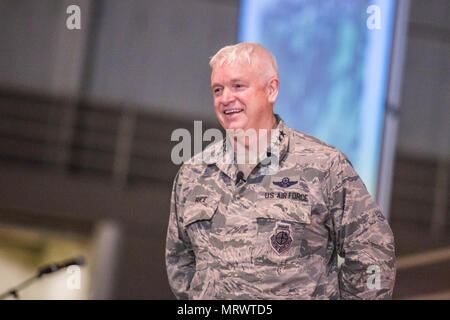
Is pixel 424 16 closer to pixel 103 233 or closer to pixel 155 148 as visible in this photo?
pixel 155 148

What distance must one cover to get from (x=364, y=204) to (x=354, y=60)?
3.67ft

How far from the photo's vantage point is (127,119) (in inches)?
248

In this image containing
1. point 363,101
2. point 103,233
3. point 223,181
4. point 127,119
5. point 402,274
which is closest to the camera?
point 223,181

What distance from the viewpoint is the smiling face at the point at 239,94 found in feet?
6.24

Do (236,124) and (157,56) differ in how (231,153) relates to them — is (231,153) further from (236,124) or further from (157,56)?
(157,56)

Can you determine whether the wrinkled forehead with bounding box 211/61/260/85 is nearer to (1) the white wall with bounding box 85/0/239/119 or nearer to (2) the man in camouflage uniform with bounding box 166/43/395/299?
(2) the man in camouflage uniform with bounding box 166/43/395/299

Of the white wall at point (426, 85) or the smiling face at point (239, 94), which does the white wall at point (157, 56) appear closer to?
the white wall at point (426, 85)

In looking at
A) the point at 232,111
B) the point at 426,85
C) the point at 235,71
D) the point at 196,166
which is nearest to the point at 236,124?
the point at 232,111

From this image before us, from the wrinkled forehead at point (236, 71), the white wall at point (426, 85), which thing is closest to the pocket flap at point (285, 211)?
the wrinkled forehead at point (236, 71)

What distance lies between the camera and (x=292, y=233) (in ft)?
6.02

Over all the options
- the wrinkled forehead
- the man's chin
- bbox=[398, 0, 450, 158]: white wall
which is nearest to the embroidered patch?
the man's chin

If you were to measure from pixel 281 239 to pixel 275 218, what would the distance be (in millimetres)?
66

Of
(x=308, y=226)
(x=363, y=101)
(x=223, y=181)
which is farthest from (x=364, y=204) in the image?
(x=363, y=101)

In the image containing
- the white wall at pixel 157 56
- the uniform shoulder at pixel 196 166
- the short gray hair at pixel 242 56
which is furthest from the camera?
the white wall at pixel 157 56
